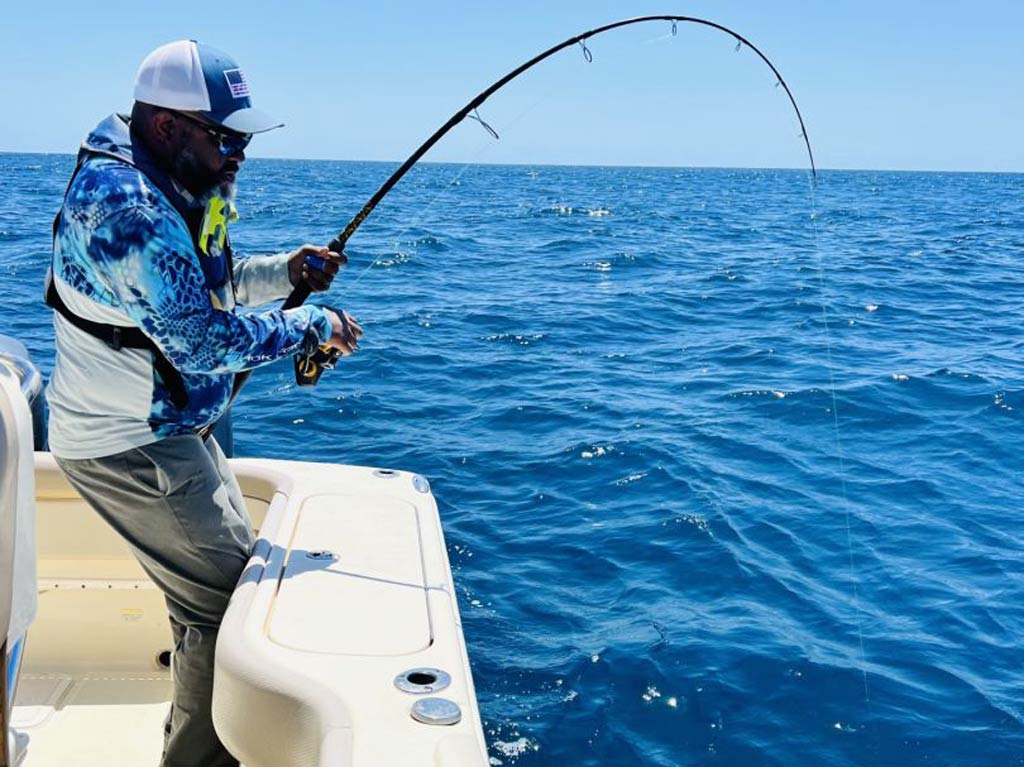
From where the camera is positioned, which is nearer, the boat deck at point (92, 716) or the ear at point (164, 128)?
the ear at point (164, 128)

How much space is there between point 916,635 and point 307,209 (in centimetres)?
2145

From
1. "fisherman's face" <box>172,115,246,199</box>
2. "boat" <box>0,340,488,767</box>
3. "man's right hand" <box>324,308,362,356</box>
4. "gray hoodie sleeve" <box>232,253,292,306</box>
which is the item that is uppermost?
"fisherman's face" <box>172,115,246,199</box>

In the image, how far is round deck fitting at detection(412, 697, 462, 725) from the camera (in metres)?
1.89

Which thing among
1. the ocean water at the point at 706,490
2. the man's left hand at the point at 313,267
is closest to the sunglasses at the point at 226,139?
the man's left hand at the point at 313,267

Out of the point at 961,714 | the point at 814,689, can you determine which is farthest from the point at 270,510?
the point at 961,714

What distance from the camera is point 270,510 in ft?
8.98

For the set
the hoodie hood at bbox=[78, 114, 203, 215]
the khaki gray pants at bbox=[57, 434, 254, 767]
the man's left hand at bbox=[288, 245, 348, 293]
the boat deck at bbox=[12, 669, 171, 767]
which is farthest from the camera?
the boat deck at bbox=[12, 669, 171, 767]

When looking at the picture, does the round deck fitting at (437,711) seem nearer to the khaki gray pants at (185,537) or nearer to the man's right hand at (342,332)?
the khaki gray pants at (185,537)

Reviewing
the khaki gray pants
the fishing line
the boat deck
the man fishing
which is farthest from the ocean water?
the man fishing

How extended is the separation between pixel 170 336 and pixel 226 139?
1.33 feet

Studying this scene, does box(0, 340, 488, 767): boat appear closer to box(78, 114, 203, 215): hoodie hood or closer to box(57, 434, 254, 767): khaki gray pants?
box(57, 434, 254, 767): khaki gray pants

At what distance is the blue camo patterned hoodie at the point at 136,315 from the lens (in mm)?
1946

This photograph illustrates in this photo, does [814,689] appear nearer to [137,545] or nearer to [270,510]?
[270,510]

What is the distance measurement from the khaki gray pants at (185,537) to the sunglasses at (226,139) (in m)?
0.57
